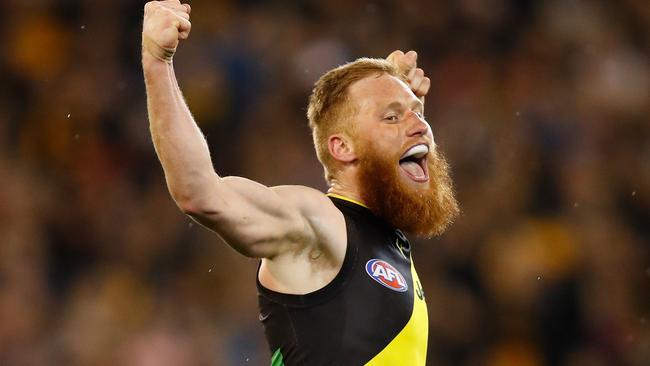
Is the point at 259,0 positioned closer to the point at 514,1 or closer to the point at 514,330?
the point at 514,1

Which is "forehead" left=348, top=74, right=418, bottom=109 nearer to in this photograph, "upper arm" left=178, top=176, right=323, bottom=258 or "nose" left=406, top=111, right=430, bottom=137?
"nose" left=406, top=111, right=430, bottom=137

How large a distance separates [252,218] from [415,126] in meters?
0.88

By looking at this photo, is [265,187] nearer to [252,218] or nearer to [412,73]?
[252,218]

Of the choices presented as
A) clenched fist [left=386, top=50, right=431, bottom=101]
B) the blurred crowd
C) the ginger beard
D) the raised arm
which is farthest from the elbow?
the blurred crowd

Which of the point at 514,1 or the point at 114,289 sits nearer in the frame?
the point at 114,289

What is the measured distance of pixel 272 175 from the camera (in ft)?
26.1

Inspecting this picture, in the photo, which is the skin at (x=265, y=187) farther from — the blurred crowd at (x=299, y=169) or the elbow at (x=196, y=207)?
the blurred crowd at (x=299, y=169)

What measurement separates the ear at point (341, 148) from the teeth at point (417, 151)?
18cm

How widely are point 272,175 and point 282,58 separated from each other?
3.95ft

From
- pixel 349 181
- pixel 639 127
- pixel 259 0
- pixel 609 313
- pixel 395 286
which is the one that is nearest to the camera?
pixel 395 286

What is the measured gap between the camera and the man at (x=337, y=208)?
9.38 feet

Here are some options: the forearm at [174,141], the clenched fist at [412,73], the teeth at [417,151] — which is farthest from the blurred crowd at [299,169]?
the forearm at [174,141]

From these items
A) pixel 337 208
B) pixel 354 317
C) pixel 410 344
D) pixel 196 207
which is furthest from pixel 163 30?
pixel 410 344

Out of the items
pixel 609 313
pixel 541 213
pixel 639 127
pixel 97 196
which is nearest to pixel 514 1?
pixel 639 127
